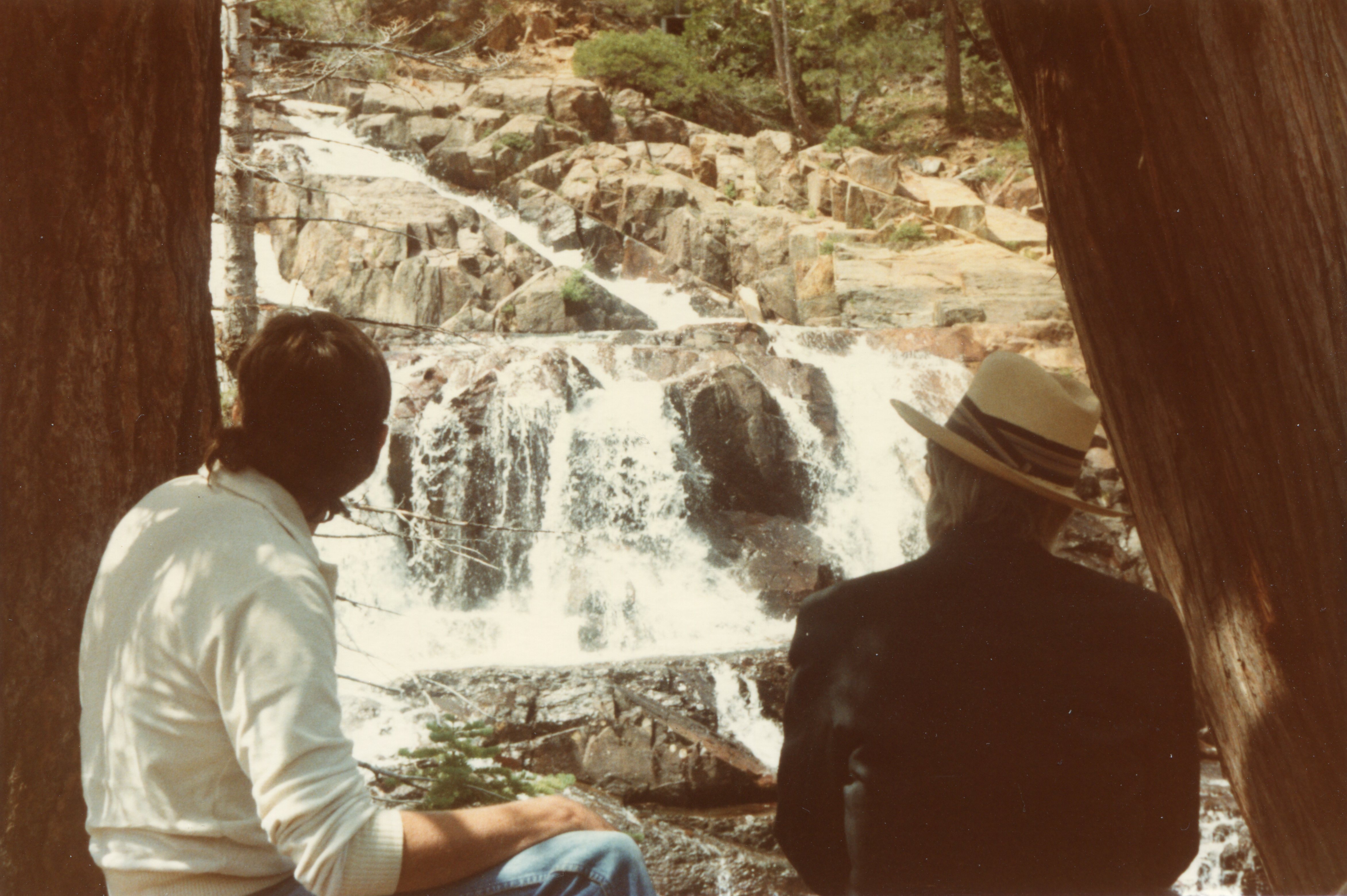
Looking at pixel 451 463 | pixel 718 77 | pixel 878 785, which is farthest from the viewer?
pixel 718 77

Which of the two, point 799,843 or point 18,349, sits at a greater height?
point 18,349

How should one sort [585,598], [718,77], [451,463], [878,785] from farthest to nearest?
[718,77], [451,463], [585,598], [878,785]

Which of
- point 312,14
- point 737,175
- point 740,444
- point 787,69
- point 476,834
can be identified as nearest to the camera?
point 476,834

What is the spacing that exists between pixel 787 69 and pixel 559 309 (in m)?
5.78

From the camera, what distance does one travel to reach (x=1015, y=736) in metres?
1.52

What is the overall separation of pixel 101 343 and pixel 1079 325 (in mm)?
1872

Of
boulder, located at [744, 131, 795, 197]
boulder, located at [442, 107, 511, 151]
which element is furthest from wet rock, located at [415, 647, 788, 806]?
boulder, located at [442, 107, 511, 151]

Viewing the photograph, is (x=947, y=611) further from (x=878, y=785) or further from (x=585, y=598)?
(x=585, y=598)

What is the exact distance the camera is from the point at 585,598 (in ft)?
34.2

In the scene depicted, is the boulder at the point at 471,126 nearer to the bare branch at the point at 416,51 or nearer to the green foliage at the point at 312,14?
the green foliage at the point at 312,14

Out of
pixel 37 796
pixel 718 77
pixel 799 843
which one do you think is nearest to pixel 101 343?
pixel 37 796

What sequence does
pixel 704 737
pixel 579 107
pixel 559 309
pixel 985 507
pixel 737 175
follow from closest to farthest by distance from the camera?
1. pixel 985 507
2. pixel 704 737
3. pixel 559 309
4. pixel 737 175
5. pixel 579 107

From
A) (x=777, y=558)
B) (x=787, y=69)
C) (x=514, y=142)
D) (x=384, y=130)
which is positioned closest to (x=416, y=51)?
(x=777, y=558)

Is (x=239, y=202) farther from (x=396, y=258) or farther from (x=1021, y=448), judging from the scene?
(x=396, y=258)
